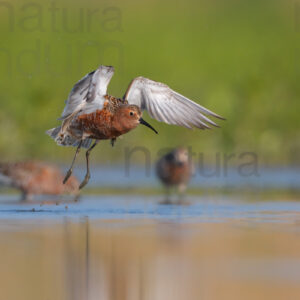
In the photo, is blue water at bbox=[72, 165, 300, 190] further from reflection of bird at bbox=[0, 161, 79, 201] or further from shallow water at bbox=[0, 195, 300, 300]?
shallow water at bbox=[0, 195, 300, 300]

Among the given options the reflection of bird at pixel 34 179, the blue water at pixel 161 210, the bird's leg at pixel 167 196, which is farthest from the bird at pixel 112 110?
the reflection of bird at pixel 34 179

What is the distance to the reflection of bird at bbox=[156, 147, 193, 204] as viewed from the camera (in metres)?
15.7

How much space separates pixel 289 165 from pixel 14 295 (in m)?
13.3

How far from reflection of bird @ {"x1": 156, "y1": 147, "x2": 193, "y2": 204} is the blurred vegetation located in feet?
9.50

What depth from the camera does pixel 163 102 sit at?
34.8 feet

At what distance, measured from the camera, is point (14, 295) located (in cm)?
607

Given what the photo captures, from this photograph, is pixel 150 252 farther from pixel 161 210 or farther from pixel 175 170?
pixel 175 170

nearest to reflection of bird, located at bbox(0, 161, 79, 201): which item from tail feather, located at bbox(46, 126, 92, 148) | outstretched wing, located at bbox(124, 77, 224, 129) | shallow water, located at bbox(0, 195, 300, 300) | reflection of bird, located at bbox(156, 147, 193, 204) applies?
reflection of bird, located at bbox(156, 147, 193, 204)

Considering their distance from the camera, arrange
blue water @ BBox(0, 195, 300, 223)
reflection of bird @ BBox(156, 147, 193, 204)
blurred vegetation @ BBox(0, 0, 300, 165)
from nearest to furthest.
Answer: blue water @ BBox(0, 195, 300, 223), reflection of bird @ BBox(156, 147, 193, 204), blurred vegetation @ BBox(0, 0, 300, 165)

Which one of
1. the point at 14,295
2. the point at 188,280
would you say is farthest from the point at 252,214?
the point at 14,295

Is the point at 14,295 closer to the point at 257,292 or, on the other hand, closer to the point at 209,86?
the point at 257,292

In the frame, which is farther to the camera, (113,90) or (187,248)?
(113,90)

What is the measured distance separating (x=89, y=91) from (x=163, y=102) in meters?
0.98

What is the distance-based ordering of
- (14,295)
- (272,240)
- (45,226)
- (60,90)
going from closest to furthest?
1. (14,295)
2. (272,240)
3. (45,226)
4. (60,90)
